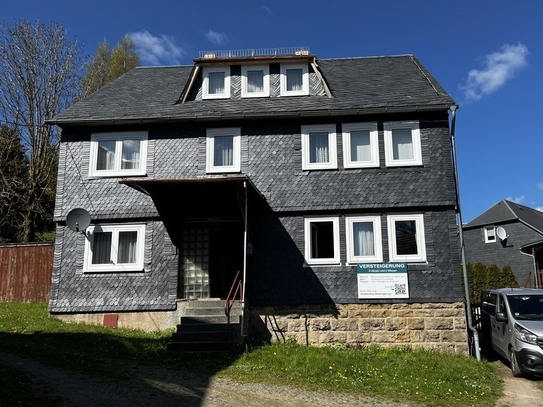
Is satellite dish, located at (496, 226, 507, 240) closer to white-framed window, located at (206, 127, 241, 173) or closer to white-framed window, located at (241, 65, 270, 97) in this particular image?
white-framed window, located at (241, 65, 270, 97)

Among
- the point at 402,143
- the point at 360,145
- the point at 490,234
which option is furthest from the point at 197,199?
the point at 490,234

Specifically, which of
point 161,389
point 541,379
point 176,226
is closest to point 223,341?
point 161,389

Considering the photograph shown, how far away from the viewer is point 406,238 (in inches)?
563

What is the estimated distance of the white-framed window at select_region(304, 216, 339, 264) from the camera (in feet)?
46.8

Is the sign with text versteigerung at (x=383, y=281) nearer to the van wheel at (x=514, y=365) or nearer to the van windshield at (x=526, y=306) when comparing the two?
the van windshield at (x=526, y=306)

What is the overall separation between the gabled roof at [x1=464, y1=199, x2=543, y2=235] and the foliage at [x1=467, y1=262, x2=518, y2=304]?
15.0ft

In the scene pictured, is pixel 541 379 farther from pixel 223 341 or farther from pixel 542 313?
pixel 223 341

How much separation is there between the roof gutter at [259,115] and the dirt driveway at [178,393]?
7.85 metres

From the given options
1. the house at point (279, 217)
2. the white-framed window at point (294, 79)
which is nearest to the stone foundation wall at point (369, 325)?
the house at point (279, 217)

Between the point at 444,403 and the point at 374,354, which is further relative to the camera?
the point at 374,354

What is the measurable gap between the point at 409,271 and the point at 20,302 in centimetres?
1383

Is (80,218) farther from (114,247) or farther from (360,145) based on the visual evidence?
(360,145)

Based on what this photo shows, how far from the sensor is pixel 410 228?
14.3m

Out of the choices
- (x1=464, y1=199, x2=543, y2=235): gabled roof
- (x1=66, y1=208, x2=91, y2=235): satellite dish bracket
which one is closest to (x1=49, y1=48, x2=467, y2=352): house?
(x1=66, y1=208, x2=91, y2=235): satellite dish bracket
